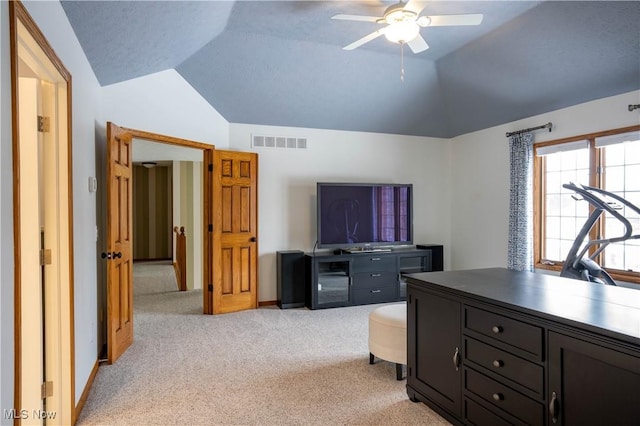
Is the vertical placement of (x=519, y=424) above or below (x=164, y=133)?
below

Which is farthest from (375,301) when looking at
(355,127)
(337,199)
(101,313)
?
(101,313)

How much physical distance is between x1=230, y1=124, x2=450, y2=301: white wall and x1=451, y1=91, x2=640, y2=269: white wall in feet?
0.88

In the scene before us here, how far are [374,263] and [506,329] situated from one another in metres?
3.46

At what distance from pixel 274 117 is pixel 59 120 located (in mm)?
3175

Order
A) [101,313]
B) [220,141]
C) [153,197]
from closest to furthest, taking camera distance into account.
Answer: [101,313] → [220,141] → [153,197]

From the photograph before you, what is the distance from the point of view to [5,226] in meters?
1.37

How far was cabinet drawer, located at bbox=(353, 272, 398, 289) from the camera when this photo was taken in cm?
533

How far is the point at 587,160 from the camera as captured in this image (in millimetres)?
4414

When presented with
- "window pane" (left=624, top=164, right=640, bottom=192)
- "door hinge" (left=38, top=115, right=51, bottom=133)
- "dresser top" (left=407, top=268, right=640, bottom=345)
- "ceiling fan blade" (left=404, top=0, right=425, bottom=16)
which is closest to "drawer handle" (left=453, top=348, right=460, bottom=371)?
"dresser top" (left=407, top=268, right=640, bottom=345)

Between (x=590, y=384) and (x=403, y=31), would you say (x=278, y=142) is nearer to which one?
(x=403, y=31)

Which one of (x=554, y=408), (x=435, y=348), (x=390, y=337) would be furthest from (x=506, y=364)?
(x=390, y=337)

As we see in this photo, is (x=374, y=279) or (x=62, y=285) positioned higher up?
(x=62, y=285)

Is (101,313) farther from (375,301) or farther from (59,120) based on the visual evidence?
(375,301)

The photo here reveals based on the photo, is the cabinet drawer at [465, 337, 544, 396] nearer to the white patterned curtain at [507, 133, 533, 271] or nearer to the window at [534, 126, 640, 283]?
the window at [534, 126, 640, 283]
